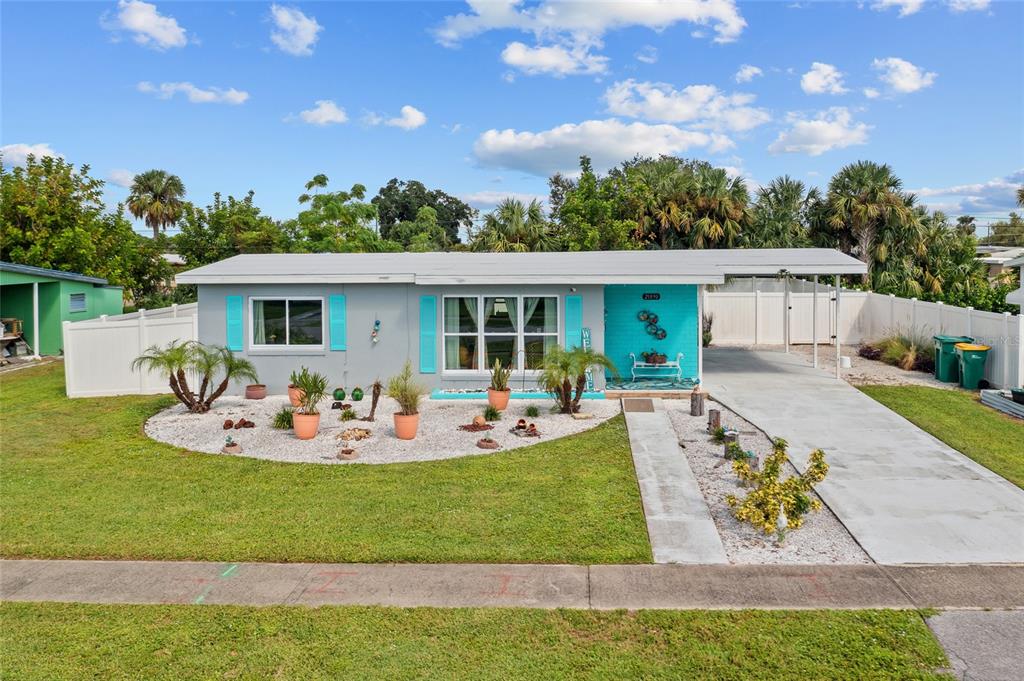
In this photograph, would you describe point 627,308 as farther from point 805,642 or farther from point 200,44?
point 200,44

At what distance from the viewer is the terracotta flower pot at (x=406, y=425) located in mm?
10445

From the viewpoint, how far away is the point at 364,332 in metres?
14.0

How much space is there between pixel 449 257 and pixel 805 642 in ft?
43.1

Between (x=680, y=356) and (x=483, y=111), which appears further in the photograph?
(x=483, y=111)

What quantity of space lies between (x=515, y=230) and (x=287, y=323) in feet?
49.9

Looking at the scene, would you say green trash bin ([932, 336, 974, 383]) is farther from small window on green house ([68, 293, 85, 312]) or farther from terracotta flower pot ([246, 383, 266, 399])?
small window on green house ([68, 293, 85, 312])

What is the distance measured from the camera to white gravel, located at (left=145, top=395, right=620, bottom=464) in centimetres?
991

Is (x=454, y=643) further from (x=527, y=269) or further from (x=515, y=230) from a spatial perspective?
(x=515, y=230)

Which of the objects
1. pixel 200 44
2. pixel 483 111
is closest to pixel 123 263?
pixel 200 44

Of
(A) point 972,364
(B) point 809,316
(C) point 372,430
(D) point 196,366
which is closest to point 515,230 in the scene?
(B) point 809,316

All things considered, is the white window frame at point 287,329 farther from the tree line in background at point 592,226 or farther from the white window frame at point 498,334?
the tree line in background at point 592,226

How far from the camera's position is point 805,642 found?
4672 mm

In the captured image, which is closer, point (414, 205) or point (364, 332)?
point (364, 332)

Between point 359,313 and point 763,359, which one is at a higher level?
point 359,313
